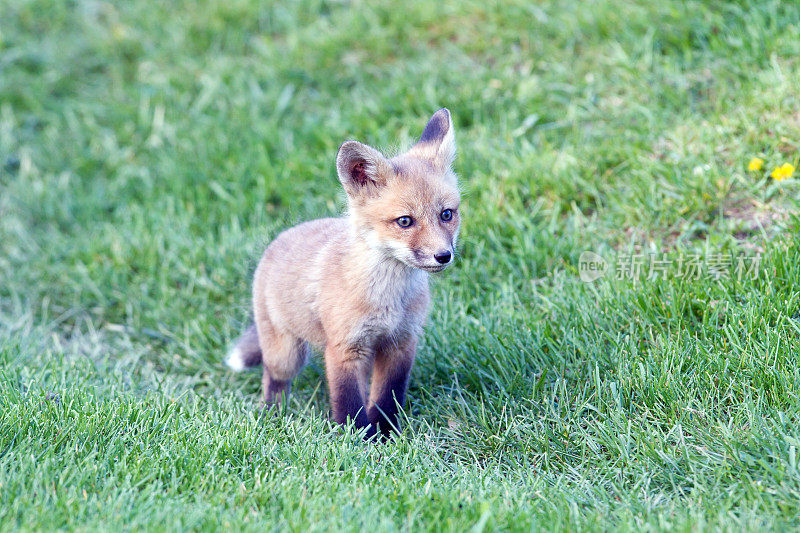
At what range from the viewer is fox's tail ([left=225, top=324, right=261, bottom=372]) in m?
4.72

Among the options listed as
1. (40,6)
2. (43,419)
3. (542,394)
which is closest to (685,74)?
(542,394)

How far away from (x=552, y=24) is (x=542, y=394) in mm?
3936

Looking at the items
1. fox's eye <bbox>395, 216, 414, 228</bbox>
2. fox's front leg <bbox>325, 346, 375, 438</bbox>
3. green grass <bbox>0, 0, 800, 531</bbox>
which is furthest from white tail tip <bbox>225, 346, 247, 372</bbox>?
fox's eye <bbox>395, 216, 414, 228</bbox>

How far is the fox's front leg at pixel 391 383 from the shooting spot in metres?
4.04

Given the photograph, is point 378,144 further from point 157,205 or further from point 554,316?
point 554,316

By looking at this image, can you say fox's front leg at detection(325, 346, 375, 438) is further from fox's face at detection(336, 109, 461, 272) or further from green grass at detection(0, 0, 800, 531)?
fox's face at detection(336, 109, 461, 272)

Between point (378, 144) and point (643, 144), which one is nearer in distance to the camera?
point (643, 144)

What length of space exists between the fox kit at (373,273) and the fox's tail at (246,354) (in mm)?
461

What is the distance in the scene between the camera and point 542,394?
400 cm

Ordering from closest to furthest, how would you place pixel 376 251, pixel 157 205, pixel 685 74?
pixel 376 251 < pixel 685 74 < pixel 157 205

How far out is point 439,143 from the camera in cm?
413

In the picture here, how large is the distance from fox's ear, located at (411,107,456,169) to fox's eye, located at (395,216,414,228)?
441 mm

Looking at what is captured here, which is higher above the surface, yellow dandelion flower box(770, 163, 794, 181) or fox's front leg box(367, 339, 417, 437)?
yellow dandelion flower box(770, 163, 794, 181)

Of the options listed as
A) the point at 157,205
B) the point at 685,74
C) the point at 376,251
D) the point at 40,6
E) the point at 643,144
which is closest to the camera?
the point at 376,251
